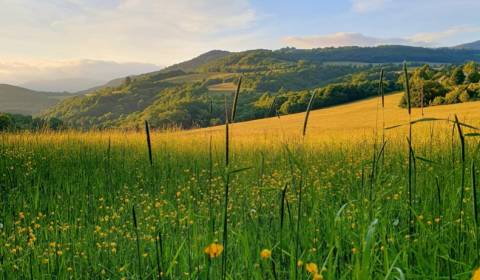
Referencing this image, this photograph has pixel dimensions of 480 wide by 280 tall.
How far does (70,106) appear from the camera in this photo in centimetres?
12875

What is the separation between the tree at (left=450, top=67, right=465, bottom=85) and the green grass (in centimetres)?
4152

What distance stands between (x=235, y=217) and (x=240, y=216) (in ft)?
1.66

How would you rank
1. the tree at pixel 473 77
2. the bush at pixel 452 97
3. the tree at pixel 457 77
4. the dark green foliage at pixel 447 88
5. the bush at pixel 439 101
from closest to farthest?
the dark green foliage at pixel 447 88
the bush at pixel 452 97
the bush at pixel 439 101
the tree at pixel 473 77
the tree at pixel 457 77

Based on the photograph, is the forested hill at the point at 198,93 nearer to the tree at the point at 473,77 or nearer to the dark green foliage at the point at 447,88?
the dark green foliage at the point at 447,88

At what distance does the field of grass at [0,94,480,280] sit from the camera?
7.59 feet

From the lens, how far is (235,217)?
5.11 meters

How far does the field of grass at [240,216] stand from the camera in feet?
7.59

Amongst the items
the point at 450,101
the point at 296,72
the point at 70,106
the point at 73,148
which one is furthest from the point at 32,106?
the point at 73,148

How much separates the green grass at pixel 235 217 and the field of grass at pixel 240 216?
2 centimetres

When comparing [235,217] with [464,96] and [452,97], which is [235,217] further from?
[452,97]

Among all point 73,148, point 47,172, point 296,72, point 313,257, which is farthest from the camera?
point 296,72

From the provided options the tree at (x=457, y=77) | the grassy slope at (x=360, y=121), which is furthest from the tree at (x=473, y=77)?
the grassy slope at (x=360, y=121)

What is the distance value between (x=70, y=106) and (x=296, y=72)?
69193 millimetres

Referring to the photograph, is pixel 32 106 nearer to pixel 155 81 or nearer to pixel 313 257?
pixel 155 81
